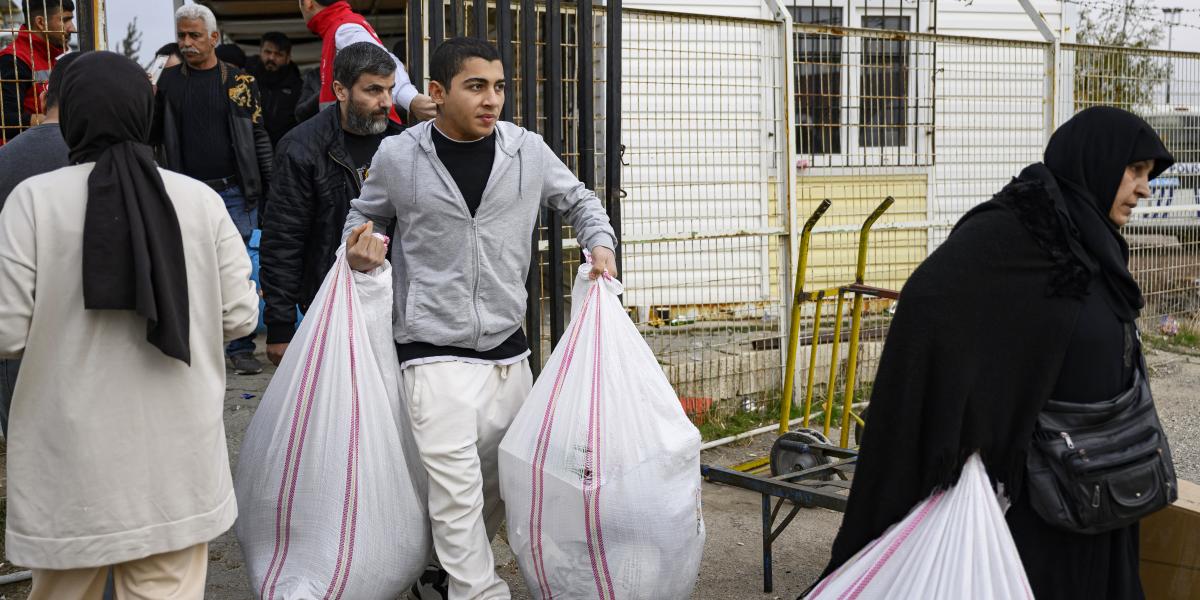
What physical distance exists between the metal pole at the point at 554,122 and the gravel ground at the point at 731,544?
1.03 m

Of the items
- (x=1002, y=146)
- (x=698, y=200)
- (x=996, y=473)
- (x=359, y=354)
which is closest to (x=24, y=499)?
(x=359, y=354)

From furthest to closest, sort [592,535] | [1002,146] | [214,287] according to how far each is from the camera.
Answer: [1002,146] → [592,535] → [214,287]

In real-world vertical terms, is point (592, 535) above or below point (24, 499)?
below

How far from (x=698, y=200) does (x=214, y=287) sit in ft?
11.4

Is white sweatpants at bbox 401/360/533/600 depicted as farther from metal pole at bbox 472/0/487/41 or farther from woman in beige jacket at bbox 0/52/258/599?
metal pole at bbox 472/0/487/41

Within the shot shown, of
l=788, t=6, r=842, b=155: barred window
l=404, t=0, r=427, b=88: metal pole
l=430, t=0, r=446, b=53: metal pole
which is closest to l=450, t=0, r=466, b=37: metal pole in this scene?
l=430, t=0, r=446, b=53: metal pole

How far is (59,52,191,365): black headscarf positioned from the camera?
8.16 ft

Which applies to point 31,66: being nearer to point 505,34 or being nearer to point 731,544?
point 505,34

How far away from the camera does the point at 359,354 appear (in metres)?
3.38

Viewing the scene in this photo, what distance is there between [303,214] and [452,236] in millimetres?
739

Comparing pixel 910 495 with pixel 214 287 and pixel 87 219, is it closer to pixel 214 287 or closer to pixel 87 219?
pixel 214 287

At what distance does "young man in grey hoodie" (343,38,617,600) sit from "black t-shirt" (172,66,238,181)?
85.8 inches

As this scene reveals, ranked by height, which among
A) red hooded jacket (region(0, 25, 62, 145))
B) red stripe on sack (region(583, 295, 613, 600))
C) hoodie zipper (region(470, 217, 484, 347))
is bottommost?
red stripe on sack (region(583, 295, 613, 600))

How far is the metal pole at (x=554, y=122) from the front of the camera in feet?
14.7
